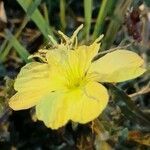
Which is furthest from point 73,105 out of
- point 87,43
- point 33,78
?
point 87,43

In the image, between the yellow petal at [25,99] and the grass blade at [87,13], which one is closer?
the yellow petal at [25,99]

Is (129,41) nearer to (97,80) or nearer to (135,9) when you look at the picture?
(135,9)

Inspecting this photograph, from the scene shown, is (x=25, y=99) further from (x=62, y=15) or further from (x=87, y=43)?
(x=62, y=15)

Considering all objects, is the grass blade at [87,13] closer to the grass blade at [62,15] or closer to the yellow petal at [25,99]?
the grass blade at [62,15]

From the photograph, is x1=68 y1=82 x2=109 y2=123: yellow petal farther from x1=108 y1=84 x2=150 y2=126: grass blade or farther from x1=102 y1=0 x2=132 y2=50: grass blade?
x1=102 y1=0 x2=132 y2=50: grass blade

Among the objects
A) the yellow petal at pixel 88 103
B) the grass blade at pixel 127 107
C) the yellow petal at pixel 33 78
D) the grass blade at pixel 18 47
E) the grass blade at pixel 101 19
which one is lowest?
the grass blade at pixel 127 107

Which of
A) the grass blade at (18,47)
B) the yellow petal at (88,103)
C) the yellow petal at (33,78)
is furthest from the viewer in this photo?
the grass blade at (18,47)

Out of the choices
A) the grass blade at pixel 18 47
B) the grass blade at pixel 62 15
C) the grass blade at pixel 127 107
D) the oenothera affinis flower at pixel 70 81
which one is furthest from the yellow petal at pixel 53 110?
the grass blade at pixel 62 15
